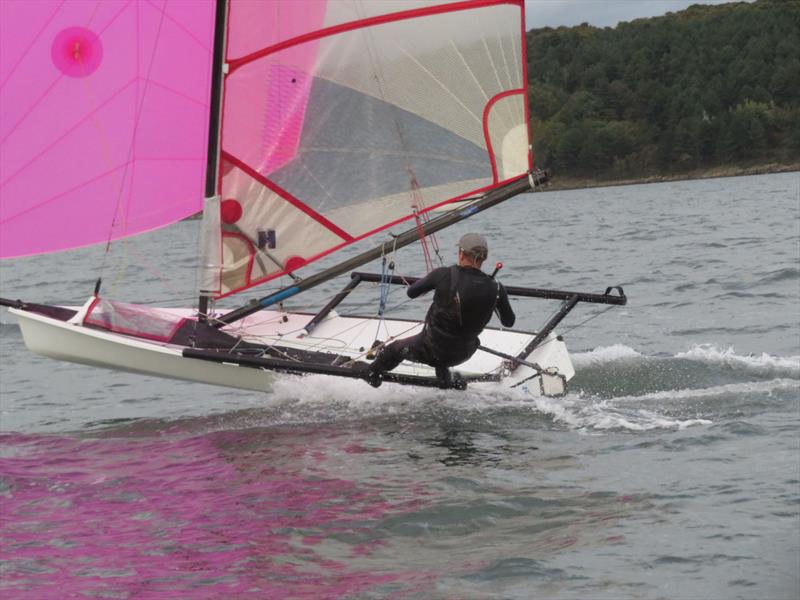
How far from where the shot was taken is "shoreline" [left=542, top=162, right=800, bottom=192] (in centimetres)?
8612

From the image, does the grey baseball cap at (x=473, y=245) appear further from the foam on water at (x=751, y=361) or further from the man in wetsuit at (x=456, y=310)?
the foam on water at (x=751, y=361)

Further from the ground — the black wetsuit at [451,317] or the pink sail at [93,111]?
the pink sail at [93,111]

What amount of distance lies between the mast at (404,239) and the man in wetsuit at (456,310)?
3.74 ft

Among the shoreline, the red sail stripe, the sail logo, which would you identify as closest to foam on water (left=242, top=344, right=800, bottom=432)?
the red sail stripe

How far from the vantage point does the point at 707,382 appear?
1017 cm

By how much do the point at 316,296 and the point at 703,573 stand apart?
14.2 meters

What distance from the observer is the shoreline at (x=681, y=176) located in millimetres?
86125

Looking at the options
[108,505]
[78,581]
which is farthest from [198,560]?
[108,505]

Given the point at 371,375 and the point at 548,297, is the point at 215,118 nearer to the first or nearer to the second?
the point at 371,375

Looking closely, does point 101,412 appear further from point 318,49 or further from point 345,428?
point 318,49

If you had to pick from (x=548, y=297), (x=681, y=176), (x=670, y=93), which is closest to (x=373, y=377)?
(x=548, y=297)

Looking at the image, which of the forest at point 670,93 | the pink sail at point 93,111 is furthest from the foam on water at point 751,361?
the forest at point 670,93

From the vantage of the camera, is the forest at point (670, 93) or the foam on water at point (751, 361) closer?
the foam on water at point (751, 361)

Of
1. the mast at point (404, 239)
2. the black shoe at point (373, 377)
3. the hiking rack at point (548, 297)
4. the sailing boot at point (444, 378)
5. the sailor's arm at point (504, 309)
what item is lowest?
the sailing boot at point (444, 378)
